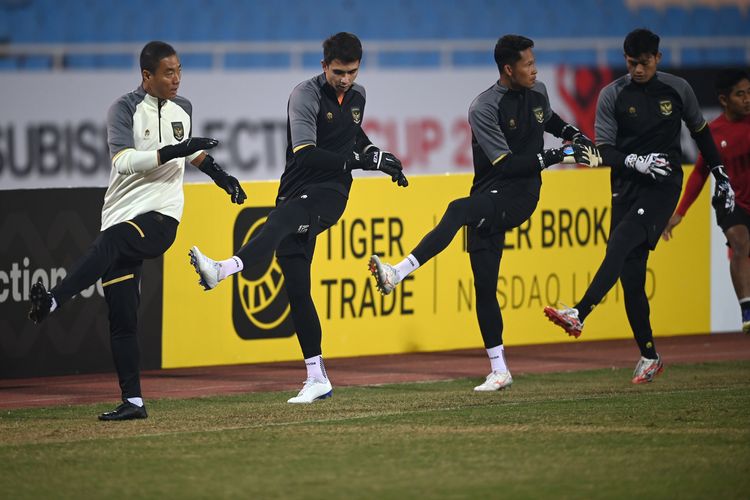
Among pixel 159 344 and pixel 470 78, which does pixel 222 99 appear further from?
pixel 159 344

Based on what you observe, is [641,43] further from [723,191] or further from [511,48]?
[723,191]

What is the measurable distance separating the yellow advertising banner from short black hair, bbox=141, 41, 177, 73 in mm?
2961

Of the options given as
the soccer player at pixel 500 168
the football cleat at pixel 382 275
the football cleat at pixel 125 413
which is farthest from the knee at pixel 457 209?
the football cleat at pixel 125 413

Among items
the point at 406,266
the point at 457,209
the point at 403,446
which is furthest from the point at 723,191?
the point at 403,446

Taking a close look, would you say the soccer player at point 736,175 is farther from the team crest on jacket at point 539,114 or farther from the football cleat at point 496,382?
the football cleat at point 496,382

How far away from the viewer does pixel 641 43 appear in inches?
333

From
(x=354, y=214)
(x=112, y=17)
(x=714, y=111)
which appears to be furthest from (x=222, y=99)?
(x=714, y=111)

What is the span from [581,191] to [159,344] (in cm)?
389

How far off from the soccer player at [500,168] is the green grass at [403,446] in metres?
0.73

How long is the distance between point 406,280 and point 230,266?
3.87 m

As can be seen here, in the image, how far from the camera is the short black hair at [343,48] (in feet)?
25.4

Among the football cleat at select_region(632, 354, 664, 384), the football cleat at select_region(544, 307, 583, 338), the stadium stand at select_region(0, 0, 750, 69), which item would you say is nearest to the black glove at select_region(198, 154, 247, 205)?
the football cleat at select_region(544, 307, 583, 338)

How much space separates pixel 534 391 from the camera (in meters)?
8.61

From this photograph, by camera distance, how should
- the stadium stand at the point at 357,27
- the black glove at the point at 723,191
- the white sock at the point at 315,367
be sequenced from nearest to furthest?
the white sock at the point at 315,367 < the black glove at the point at 723,191 < the stadium stand at the point at 357,27
